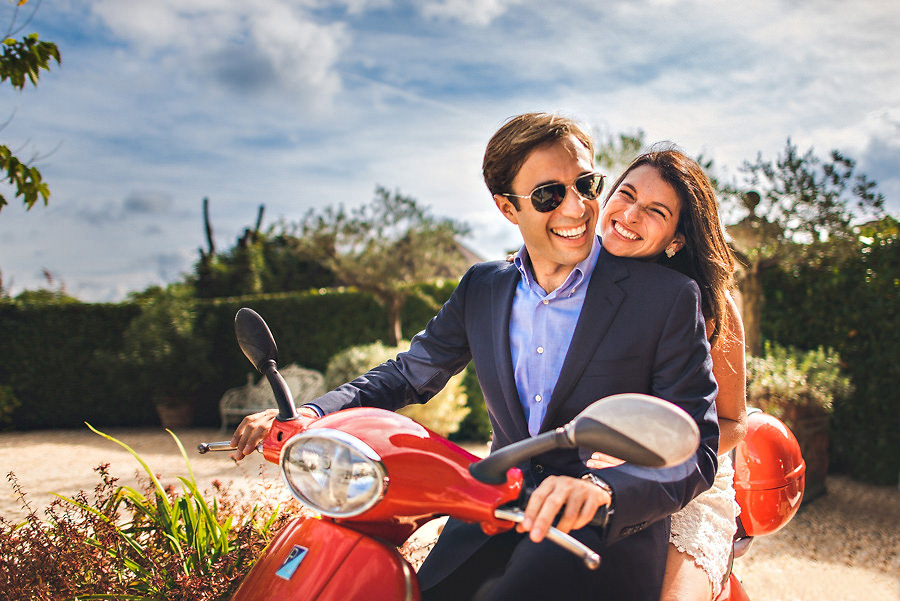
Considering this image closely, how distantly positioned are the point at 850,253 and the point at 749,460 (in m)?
5.84

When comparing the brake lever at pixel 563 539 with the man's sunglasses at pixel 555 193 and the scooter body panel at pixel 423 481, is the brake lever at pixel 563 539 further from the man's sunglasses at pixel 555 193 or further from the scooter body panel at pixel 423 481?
the man's sunglasses at pixel 555 193

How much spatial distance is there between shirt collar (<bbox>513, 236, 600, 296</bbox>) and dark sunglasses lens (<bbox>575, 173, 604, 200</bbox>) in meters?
0.15

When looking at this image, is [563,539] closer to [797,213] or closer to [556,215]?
[556,215]

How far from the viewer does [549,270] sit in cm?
187

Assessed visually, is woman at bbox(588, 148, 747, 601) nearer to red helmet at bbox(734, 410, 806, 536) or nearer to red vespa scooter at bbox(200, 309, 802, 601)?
red helmet at bbox(734, 410, 806, 536)

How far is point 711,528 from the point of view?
6.36 ft

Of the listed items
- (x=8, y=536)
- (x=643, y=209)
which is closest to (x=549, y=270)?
(x=643, y=209)

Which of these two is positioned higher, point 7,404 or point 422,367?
point 422,367

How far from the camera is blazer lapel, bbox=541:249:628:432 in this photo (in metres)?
1.63

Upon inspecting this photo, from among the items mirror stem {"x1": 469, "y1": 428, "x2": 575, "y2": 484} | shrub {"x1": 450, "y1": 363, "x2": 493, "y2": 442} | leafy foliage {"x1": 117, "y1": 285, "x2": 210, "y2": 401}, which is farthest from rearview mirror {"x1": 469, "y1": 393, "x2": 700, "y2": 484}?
leafy foliage {"x1": 117, "y1": 285, "x2": 210, "y2": 401}

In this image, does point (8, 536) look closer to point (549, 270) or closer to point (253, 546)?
point (253, 546)

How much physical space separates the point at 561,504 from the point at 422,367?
90 cm

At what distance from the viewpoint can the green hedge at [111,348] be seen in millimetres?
11461

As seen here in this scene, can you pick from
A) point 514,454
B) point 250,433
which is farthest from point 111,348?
point 514,454
